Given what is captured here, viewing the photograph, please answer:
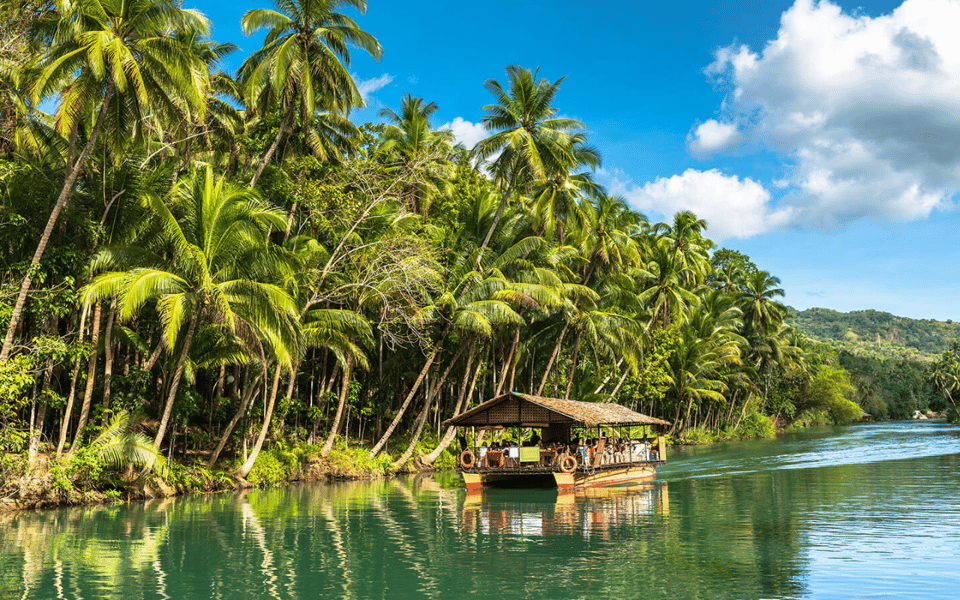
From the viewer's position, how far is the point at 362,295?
23453 mm

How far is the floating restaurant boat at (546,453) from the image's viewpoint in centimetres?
2234

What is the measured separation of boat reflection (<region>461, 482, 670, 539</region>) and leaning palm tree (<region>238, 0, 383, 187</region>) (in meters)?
12.0

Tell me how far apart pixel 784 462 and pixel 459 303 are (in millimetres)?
17778

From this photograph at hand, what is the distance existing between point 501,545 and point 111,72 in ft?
41.7

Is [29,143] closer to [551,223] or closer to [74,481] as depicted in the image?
[74,481]

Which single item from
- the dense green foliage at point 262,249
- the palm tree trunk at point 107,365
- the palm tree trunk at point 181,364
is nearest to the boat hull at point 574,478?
the dense green foliage at point 262,249

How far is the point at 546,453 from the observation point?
2369 centimetres

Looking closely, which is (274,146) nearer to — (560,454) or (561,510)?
(560,454)

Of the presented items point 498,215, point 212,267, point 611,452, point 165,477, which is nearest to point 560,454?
point 611,452

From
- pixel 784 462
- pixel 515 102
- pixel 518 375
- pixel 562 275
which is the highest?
pixel 515 102

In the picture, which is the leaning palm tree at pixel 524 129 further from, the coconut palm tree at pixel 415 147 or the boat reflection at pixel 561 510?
the boat reflection at pixel 561 510

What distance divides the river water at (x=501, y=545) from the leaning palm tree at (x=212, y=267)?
4.47m

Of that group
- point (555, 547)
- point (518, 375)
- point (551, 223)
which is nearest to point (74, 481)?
point (555, 547)

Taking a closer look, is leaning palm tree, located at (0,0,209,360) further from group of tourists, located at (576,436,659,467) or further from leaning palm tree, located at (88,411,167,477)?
group of tourists, located at (576,436,659,467)
